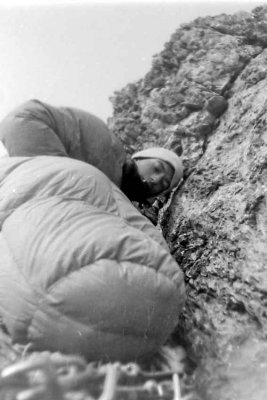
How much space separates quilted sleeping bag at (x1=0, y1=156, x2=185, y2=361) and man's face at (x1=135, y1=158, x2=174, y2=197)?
906 mm

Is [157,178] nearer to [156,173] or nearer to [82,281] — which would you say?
[156,173]

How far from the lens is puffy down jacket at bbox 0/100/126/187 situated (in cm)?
170

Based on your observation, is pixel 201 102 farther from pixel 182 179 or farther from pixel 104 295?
pixel 104 295

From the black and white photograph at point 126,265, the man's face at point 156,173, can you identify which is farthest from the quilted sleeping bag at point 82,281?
the man's face at point 156,173

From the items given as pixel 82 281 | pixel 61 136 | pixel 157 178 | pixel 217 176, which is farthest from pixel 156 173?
pixel 82 281

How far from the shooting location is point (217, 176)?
1.93 meters

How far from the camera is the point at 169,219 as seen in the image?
210 centimetres

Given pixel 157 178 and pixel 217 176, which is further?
pixel 157 178

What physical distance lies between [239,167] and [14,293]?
1.10 m

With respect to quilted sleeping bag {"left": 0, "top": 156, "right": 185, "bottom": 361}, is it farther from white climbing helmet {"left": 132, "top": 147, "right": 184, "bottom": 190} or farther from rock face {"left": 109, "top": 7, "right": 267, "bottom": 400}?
white climbing helmet {"left": 132, "top": 147, "right": 184, "bottom": 190}

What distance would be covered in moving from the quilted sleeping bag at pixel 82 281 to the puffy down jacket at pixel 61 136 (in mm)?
486

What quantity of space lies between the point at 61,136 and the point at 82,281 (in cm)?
94

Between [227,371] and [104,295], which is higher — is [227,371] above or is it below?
below

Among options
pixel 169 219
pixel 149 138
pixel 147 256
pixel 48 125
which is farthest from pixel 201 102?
pixel 147 256
